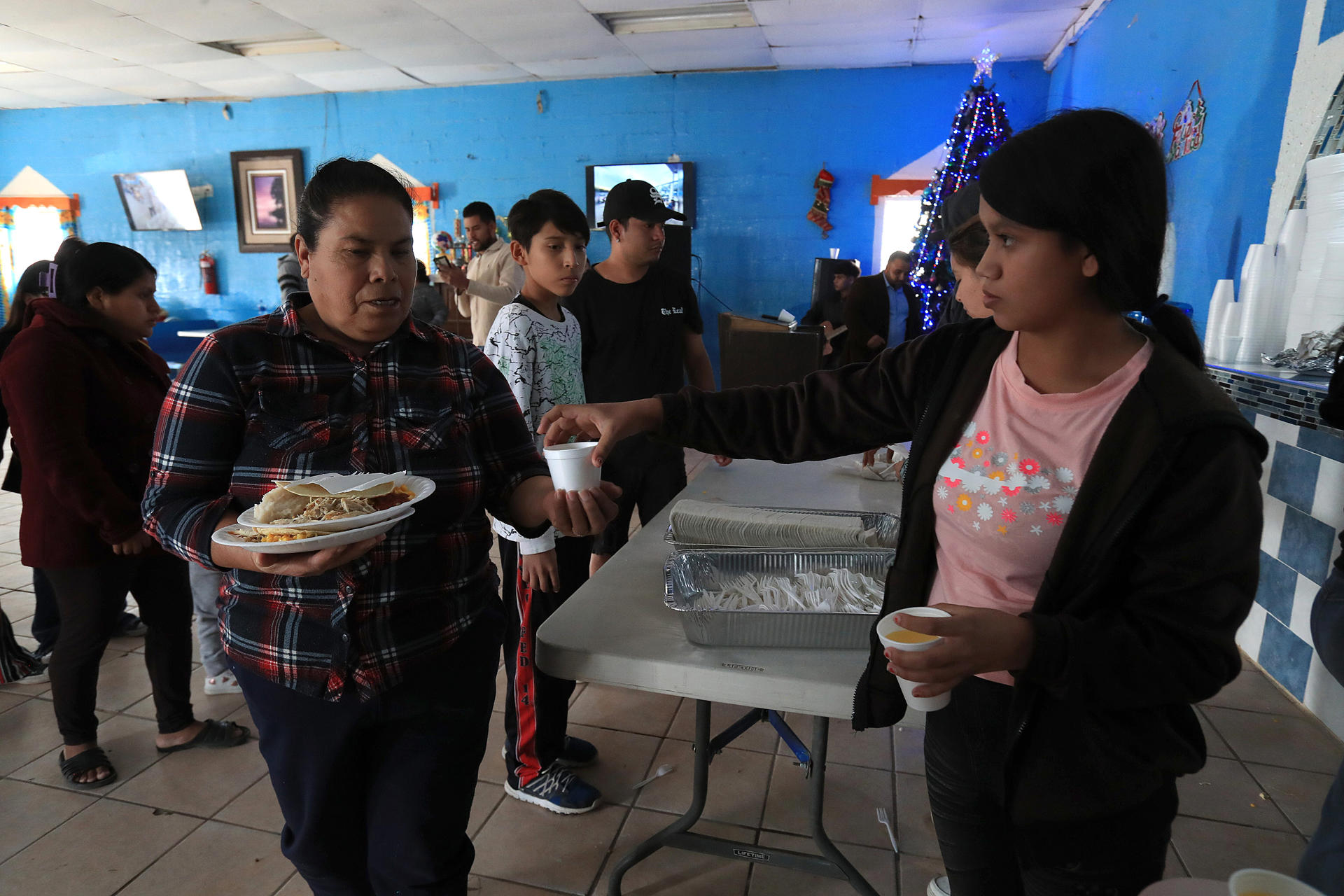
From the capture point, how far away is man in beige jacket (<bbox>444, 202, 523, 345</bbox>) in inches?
198

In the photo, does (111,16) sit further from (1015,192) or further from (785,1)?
(1015,192)

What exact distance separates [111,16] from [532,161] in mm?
3357

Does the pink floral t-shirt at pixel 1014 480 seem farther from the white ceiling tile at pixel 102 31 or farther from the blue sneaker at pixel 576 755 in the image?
the white ceiling tile at pixel 102 31

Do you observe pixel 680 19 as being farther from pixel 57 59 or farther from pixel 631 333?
pixel 57 59

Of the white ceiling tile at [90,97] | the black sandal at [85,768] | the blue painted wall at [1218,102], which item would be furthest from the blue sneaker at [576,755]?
the white ceiling tile at [90,97]

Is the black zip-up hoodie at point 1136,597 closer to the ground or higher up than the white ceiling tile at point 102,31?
closer to the ground

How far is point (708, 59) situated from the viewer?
Answer: 6.68 meters

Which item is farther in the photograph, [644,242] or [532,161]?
[532,161]

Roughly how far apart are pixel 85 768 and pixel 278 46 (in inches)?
243

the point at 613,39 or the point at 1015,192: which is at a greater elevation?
the point at 613,39

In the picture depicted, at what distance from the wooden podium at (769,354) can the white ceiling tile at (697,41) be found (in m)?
2.22

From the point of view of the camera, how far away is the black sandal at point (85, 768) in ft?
7.43

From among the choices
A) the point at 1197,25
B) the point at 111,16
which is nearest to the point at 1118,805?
the point at 1197,25

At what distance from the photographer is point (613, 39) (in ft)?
20.1
